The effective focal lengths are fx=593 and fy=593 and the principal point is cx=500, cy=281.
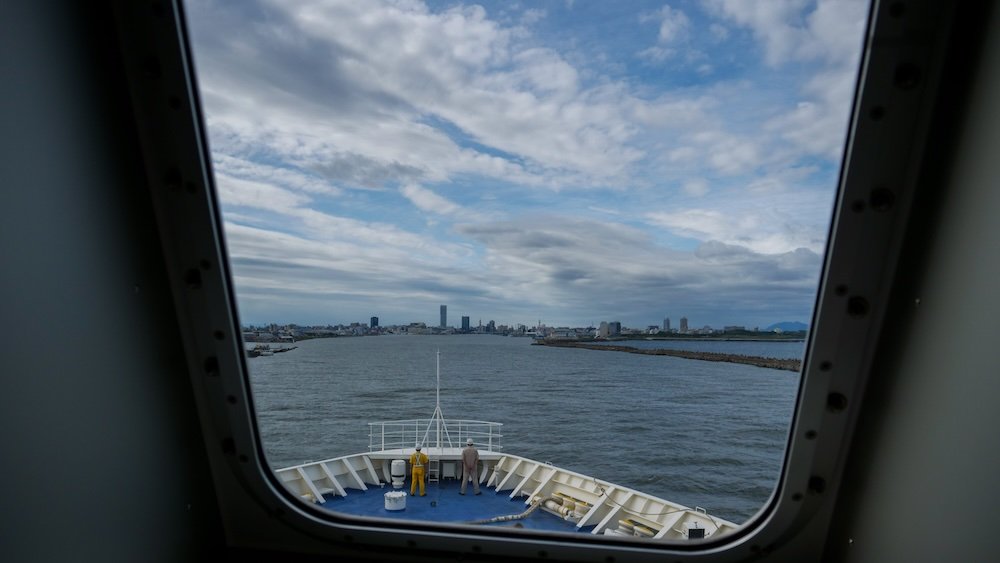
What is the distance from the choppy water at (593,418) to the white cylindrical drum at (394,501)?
1.47 metres

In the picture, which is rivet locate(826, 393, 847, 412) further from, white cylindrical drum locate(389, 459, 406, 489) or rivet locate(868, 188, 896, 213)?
white cylindrical drum locate(389, 459, 406, 489)

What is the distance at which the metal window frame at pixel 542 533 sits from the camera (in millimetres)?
1377

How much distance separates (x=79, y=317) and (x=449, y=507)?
6579mm

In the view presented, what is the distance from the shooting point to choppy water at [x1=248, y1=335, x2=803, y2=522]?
15773 millimetres

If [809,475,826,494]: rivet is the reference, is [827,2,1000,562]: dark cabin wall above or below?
above

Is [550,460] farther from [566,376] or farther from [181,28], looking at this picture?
[566,376]

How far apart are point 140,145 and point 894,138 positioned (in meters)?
1.93

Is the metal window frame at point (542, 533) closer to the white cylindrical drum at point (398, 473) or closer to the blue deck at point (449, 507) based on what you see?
the blue deck at point (449, 507)

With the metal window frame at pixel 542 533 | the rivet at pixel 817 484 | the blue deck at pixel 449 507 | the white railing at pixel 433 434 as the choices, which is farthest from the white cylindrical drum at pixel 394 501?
the rivet at pixel 817 484

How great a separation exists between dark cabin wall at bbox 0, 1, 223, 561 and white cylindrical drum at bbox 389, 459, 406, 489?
20.2 feet

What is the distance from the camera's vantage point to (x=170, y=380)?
1.80m

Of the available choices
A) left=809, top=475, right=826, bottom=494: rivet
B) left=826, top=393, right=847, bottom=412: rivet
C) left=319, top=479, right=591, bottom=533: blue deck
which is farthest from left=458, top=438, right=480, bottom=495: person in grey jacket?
left=826, top=393, right=847, bottom=412: rivet

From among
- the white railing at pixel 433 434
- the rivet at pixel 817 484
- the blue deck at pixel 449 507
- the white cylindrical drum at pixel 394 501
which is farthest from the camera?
the white railing at pixel 433 434

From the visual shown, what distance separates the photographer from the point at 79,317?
1.46 m
